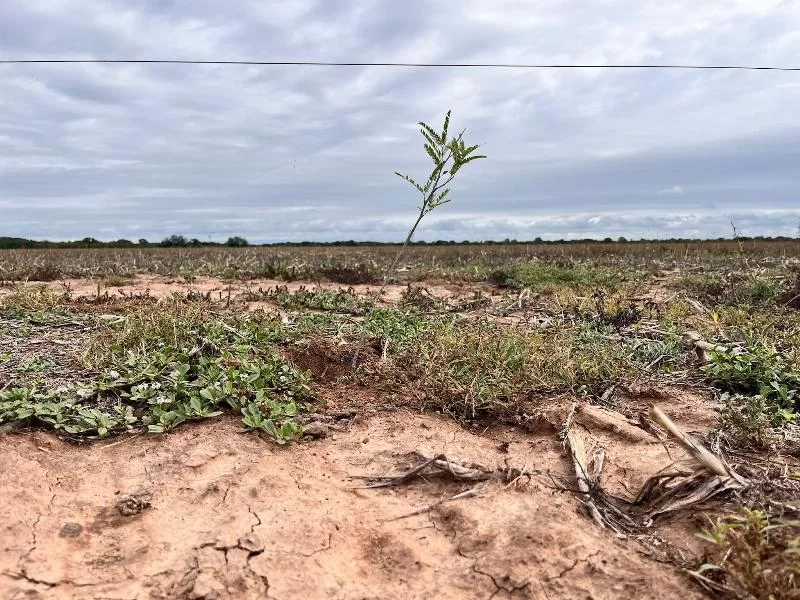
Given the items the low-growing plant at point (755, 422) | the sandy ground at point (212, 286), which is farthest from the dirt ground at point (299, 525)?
the sandy ground at point (212, 286)

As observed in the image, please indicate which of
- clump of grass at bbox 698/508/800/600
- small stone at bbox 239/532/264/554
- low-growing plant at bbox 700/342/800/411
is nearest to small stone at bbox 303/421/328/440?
small stone at bbox 239/532/264/554

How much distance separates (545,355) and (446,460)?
64.4 inches

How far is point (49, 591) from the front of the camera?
2.15m

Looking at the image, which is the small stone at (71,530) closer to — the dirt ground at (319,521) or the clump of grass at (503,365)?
the dirt ground at (319,521)

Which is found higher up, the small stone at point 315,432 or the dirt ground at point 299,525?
the small stone at point 315,432

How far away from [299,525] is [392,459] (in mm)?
720

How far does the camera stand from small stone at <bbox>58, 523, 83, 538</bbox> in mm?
2477

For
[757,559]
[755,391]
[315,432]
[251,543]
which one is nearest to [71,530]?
[251,543]

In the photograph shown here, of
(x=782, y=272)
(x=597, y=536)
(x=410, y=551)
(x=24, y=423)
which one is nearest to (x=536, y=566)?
(x=597, y=536)

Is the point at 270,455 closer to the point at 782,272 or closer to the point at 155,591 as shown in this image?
the point at 155,591

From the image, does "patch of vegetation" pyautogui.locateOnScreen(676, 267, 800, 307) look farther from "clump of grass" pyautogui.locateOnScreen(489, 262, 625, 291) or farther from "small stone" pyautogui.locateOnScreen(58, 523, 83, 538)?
"small stone" pyautogui.locateOnScreen(58, 523, 83, 538)

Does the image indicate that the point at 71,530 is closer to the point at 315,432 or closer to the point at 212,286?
the point at 315,432

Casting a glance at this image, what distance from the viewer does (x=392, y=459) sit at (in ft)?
10.3

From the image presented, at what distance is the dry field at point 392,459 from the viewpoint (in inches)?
87.3
